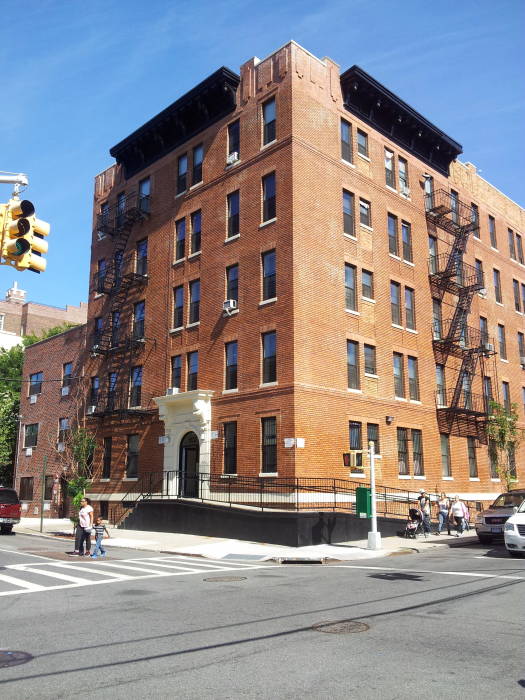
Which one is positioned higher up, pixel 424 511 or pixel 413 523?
pixel 424 511

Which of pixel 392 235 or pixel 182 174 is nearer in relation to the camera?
pixel 392 235

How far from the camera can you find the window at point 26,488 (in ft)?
130

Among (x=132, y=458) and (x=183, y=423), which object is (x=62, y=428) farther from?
(x=183, y=423)

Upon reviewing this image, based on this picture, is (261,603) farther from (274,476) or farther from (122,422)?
(122,422)

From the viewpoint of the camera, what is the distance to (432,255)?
3312 cm

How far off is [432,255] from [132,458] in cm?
1848

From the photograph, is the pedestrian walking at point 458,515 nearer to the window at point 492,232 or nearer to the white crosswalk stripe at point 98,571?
the white crosswalk stripe at point 98,571

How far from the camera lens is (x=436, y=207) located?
32375mm

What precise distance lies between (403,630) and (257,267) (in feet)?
65.1

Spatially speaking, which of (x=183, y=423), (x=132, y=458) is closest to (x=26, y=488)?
(x=132, y=458)

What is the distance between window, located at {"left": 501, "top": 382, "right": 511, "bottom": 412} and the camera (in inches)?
1425

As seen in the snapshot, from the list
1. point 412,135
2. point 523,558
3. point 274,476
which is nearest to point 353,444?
point 274,476

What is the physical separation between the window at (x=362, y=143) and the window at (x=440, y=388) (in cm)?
1103

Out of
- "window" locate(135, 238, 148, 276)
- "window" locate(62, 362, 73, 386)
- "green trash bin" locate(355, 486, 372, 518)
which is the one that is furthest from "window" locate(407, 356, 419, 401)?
"window" locate(62, 362, 73, 386)
